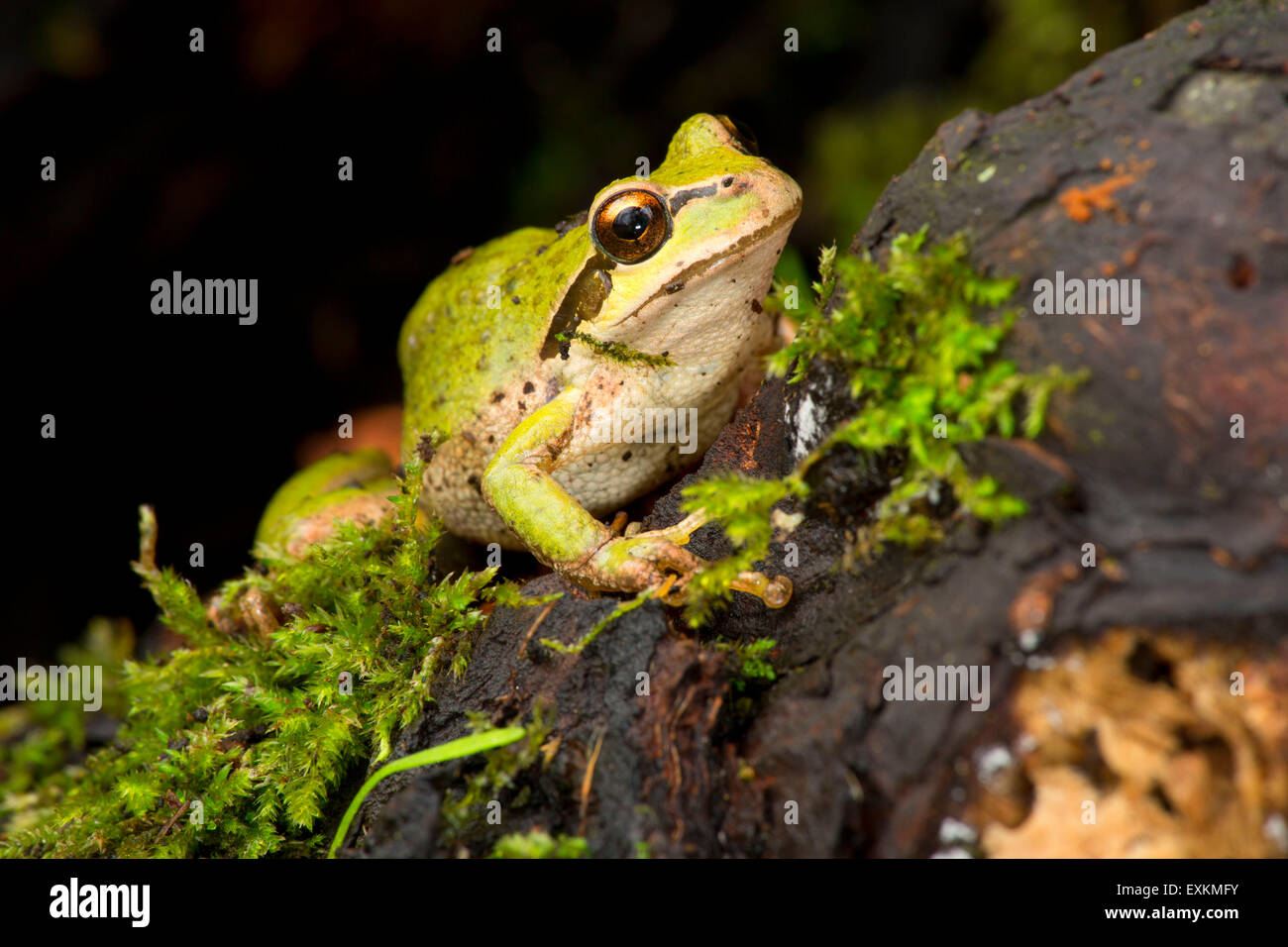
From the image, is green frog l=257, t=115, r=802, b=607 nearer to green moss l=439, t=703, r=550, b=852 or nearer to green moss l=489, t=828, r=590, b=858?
green moss l=439, t=703, r=550, b=852

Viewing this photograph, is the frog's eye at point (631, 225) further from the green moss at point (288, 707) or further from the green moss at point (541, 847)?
the green moss at point (541, 847)

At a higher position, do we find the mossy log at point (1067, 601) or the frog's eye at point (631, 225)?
the frog's eye at point (631, 225)

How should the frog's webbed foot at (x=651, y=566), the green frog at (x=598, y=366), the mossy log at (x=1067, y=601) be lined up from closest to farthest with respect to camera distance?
the mossy log at (x=1067, y=601) < the frog's webbed foot at (x=651, y=566) < the green frog at (x=598, y=366)

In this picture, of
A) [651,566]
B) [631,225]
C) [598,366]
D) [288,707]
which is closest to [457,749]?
[651,566]

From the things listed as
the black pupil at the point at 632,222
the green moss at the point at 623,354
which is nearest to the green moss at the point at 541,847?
the green moss at the point at 623,354

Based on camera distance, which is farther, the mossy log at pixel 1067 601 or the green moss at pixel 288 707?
the green moss at pixel 288 707
